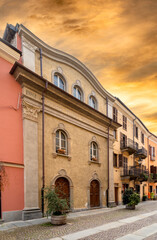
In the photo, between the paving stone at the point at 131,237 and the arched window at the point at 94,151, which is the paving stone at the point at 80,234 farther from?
the arched window at the point at 94,151

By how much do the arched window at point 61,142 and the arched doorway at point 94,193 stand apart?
14.8ft

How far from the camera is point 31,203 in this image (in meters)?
12.1

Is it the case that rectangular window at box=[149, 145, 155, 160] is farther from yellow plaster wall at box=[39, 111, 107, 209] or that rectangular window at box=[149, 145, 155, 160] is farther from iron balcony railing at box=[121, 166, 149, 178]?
yellow plaster wall at box=[39, 111, 107, 209]

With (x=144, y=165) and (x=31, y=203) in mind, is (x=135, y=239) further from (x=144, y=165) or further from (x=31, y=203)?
(x=144, y=165)

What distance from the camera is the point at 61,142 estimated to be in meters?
15.5

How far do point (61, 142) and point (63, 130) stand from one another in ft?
2.78

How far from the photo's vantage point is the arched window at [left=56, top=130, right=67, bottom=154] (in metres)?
15.0

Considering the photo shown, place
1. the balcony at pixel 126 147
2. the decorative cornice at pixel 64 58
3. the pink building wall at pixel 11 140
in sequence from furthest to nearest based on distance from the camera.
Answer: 1. the balcony at pixel 126 147
2. the decorative cornice at pixel 64 58
3. the pink building wall at pixel 11 140

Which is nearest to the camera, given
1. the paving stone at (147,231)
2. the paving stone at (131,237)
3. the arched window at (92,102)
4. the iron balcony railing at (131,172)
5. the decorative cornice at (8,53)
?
the paving stone at (131,237)

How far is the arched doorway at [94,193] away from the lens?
17.8 meters

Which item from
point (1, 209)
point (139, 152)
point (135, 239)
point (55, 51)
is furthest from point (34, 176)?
point (139, 152)

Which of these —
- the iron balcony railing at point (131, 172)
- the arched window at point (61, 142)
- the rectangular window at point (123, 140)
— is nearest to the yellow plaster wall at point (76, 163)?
the arched window at point (61, 142)

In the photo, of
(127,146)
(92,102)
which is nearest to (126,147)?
(127,146)

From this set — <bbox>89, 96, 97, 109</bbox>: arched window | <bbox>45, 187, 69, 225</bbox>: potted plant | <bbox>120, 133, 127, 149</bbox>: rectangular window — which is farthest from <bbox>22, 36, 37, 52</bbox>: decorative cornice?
<bbox>120, 133, 127, 149</bbox>: rectangular window
